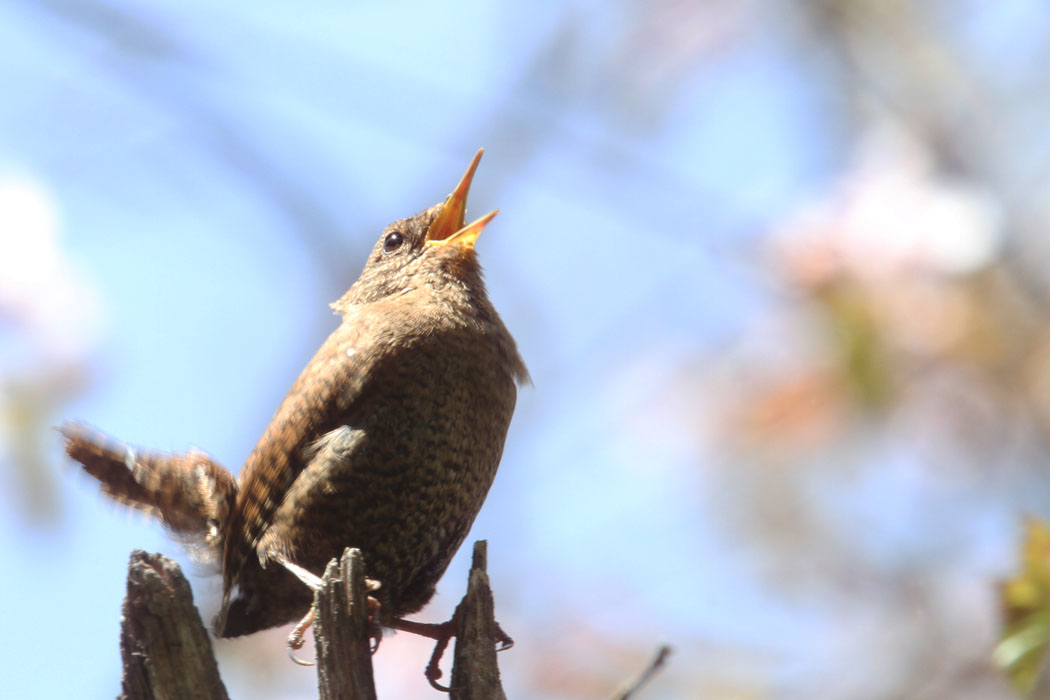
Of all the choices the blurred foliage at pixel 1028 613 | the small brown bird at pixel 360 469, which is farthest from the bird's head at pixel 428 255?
the blurred foliage at pixel 1028 613

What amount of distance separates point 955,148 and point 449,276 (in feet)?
8.30

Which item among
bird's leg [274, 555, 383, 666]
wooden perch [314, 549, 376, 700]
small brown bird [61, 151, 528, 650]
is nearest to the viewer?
wooden perch [314, 549, 376, 700]

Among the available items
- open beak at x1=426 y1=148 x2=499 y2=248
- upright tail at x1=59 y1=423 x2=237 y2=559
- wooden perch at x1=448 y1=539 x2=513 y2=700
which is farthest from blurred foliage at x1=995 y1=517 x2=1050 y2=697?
upright tail at x1=59 y1=423 x2=237 y2=559

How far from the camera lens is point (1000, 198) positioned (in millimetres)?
4227

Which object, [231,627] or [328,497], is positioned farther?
[231,627]

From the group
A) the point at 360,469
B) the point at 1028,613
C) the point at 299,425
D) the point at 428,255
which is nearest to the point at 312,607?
the point at 360,469

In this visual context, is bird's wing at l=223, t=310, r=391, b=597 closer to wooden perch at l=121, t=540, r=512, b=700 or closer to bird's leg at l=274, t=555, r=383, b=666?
bird's leg at l=274, t=555, r=383, b=666

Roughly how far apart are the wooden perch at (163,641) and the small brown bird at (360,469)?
2.08 ft

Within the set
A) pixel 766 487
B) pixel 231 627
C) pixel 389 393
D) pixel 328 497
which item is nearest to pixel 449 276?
pixel 389 393

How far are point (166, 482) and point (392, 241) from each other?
4.29 ft

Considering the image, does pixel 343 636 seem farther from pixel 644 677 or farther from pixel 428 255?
pixel 428 255

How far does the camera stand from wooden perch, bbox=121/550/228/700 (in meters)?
2.27

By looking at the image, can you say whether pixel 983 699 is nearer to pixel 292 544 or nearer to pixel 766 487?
pixel 766 487

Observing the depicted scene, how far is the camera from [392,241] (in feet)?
13.1
